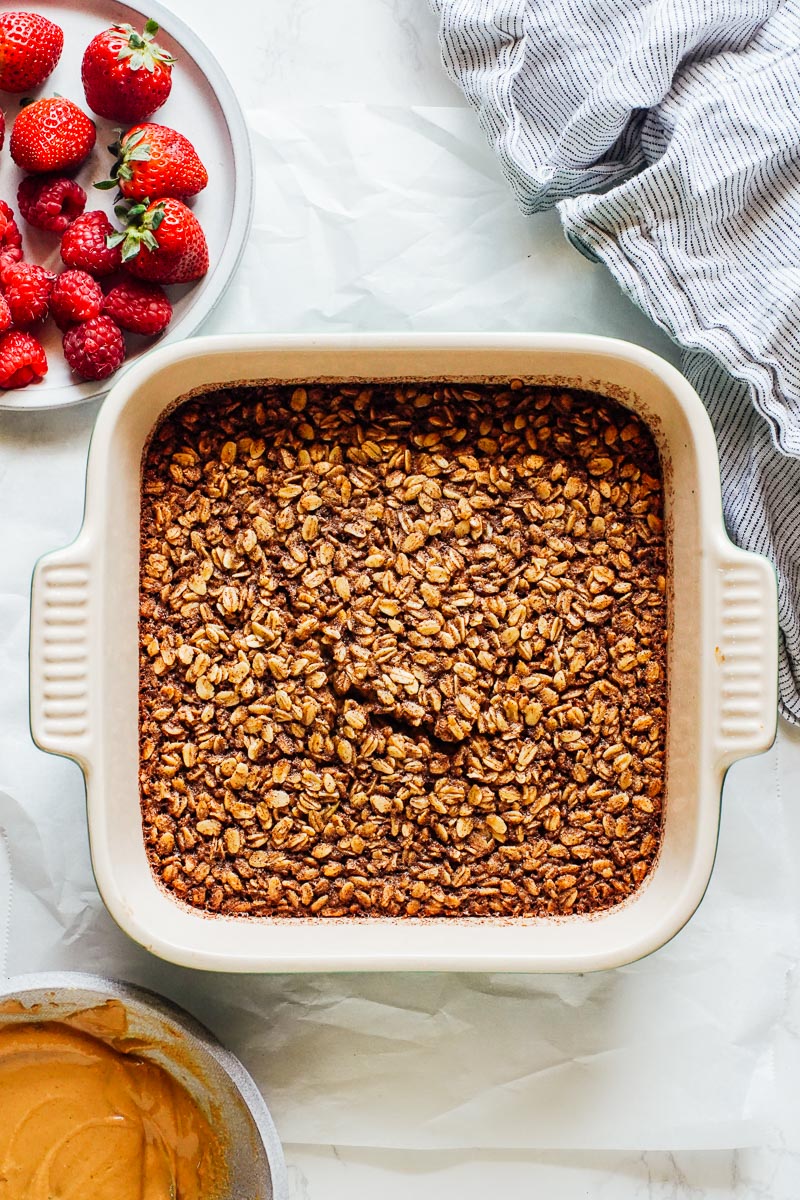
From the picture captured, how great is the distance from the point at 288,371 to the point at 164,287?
0.85 feet

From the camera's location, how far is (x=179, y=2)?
1.35 m

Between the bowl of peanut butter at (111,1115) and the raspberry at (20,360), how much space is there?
76 centimetres

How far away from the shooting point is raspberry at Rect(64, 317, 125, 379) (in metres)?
1.26

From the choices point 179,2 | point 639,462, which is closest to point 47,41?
point 179,2

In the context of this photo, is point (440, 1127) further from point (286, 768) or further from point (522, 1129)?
point (286, 768)

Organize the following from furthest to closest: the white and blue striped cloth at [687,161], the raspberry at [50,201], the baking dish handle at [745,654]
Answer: the raspberry at [50,201] → the white and blue striped cloth at [687,161] → the baking dish handle at [745,654]

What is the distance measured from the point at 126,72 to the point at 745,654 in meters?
0.99

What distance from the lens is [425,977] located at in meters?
1.31

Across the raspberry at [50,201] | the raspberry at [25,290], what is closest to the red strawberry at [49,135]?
the raspberry at [50,201]

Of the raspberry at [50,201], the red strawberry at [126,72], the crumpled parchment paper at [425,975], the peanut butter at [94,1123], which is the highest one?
the red strawberry at [126,72]

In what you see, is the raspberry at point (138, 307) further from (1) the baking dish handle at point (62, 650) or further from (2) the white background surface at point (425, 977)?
(1) the baking dish handle at point (62, 650)

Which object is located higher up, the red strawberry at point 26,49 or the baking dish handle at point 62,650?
the red strawberry at point 26,49

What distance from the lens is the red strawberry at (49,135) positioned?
1.26 meters

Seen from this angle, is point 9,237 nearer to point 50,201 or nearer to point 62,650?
point 50,201
